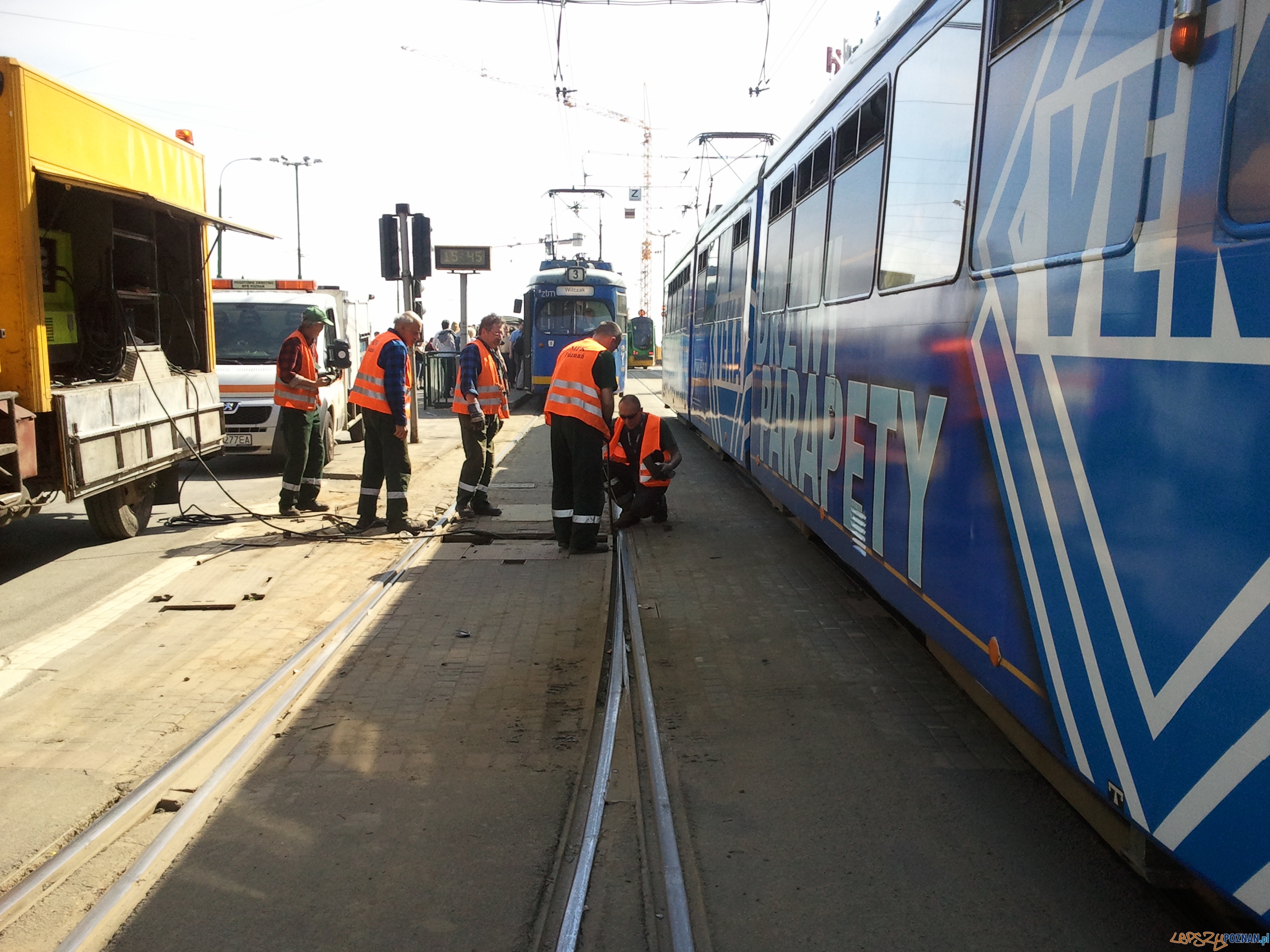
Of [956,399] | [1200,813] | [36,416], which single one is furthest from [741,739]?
[36,416]

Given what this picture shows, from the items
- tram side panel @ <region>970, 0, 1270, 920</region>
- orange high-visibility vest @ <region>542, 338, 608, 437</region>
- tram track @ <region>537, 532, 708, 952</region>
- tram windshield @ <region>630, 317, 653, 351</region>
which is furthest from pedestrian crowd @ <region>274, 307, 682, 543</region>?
tram windshield @ <region>630, 317, 653, 351</region>

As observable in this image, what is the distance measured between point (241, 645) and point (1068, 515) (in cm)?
443

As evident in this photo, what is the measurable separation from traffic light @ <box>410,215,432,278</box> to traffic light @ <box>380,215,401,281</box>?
211mm

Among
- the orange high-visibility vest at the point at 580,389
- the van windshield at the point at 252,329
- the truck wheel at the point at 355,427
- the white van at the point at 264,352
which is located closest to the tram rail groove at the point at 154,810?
the orange high-visibility vest at the point at 580,389

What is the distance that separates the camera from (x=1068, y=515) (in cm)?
284

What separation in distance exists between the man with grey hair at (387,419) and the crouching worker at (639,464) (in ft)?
6.05

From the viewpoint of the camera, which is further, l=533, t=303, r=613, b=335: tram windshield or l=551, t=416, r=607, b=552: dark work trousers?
l=533, t=303, r=613, b=335: tram windshield

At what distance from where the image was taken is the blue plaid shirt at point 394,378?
28.1 ft

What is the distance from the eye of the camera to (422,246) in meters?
14.5

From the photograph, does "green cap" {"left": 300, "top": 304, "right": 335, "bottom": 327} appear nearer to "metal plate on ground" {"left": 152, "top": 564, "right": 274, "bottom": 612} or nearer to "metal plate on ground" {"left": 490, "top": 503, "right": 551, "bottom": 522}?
"metal plate on ground" {"left": 490, "top": 503, "right": 551, "bottom": 522}

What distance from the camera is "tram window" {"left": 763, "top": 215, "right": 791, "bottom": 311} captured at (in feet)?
26.7

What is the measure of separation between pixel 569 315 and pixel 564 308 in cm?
19

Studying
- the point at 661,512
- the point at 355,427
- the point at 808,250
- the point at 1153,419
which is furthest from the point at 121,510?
the point at 355,427

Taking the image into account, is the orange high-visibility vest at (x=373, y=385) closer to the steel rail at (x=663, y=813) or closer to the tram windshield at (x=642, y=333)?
the steel rail at (x=663, y=813)
